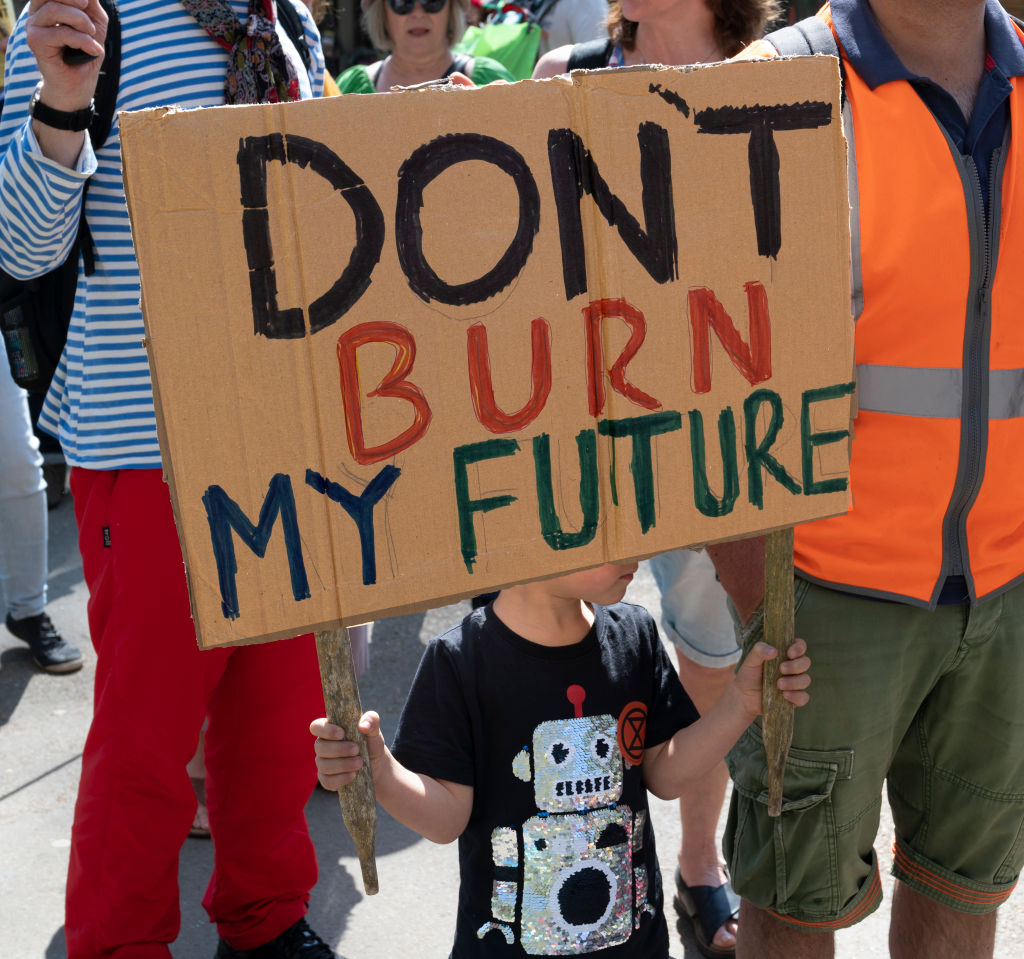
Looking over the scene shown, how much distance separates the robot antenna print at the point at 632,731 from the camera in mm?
1694

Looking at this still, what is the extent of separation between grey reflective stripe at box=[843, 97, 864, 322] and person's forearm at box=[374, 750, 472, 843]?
0.85m

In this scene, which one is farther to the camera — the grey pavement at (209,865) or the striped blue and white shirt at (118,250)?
the grey pavement at (209,865)

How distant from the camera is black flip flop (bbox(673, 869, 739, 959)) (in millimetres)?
2391

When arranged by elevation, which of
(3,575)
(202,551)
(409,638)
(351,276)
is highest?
(351,276)

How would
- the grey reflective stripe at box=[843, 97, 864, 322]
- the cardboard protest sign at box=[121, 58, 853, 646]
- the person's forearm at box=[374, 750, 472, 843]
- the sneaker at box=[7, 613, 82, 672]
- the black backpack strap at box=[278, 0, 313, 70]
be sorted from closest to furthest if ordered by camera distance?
the cardboard protest sign at box=[121, 58, 853, 646] < the person's forearm at box=[374, 750, 472, 843] < the grey reflective stripe at box=[843, 97, 864, 322] < the black backpack strap at box=[278, 0, 313, 70] < the sneaker at box=[7, 613, 82, 672]

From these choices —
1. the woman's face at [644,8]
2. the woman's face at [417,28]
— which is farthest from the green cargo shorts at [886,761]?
the woman's face at [417,28]

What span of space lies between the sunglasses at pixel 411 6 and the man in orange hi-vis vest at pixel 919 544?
2512mm

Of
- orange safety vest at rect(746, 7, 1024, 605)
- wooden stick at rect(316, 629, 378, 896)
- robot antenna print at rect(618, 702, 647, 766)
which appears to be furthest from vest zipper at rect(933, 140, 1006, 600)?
wooden stick at rect(316, 629, 378, 896)

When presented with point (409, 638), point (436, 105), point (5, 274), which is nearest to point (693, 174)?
point (436, 105)

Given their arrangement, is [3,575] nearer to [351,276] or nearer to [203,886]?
[203,886]

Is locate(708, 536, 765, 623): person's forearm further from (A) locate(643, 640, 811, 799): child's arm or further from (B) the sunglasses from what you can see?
(B) the sunglasses

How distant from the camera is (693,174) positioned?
4.40 ft

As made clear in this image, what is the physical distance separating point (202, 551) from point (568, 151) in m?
0.58

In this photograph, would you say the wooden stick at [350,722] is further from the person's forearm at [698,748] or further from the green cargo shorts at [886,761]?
the green cargo shorts at [886,761]
